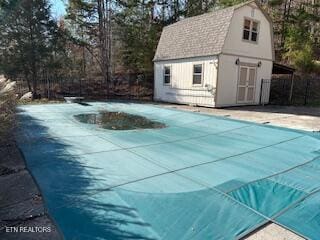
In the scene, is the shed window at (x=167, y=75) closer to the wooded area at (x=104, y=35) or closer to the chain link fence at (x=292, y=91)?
the wooded area at (x=104, y=35)

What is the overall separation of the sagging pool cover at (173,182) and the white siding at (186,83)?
21.7 ft

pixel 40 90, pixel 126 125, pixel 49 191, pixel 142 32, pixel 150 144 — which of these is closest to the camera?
pixel 49 191

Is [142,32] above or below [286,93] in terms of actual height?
above

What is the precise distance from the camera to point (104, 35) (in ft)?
63.7

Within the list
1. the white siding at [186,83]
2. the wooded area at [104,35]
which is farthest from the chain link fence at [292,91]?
the white siding at [186,83]

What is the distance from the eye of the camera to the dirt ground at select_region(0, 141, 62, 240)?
7.71ft

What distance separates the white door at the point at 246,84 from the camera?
13416 mm

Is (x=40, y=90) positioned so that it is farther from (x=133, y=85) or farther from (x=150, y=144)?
(x=150, y=144)

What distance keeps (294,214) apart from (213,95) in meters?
10.1

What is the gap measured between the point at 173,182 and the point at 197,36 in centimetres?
1142

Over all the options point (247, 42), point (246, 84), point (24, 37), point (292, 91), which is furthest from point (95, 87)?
point (292, 91)

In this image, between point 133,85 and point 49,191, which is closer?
point 49,191

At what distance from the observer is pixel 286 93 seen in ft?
54.3

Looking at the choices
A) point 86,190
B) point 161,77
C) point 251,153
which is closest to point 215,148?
point 251,153
